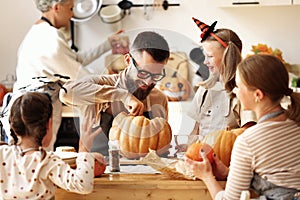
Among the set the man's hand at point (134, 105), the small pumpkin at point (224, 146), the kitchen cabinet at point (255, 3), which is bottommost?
the small pumpkin at point (224, 146)

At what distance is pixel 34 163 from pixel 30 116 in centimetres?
13

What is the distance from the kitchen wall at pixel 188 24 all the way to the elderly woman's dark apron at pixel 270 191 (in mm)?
2529

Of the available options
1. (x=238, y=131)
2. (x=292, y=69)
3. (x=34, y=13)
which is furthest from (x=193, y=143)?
(x=34, y=13)

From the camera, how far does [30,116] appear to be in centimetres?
177

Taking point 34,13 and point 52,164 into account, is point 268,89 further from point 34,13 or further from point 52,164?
point 34,13

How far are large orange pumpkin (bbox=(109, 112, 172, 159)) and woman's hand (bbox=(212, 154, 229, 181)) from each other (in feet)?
0.53

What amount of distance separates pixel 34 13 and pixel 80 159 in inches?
112

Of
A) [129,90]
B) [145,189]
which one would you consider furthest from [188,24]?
[145,189]

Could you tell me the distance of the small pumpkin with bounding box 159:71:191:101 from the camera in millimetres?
1880

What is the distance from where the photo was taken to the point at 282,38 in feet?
13.9

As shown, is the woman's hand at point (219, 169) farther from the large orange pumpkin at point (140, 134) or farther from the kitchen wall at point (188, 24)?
the kitchen wall at point (188, 24)

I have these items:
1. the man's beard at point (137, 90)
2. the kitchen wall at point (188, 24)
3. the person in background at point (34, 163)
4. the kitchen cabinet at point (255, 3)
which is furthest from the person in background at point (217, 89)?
the kitchen wall at point (188, 24)

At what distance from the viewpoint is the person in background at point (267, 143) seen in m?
1.67

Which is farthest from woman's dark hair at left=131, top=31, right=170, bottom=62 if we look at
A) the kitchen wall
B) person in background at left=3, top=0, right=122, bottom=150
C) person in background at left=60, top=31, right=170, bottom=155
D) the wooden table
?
the kitchen wall
